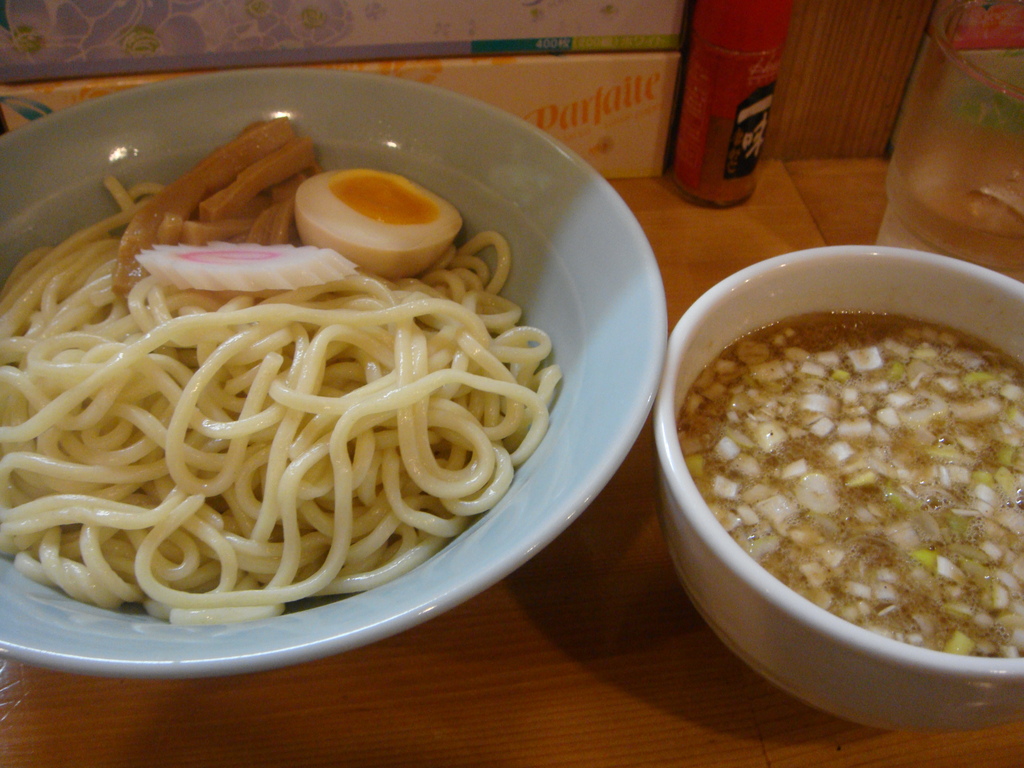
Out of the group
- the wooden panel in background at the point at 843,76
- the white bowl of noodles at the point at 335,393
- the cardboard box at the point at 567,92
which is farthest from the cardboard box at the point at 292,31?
the wooden panel in background at the point at 843,76

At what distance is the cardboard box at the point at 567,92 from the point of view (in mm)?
1209

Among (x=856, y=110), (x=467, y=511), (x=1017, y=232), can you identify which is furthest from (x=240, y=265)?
(x=856, y=110)

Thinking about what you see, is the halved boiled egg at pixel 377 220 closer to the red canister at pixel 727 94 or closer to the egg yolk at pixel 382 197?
the egg yolk at pixel 382 197

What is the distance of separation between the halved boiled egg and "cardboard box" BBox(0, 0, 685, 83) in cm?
29

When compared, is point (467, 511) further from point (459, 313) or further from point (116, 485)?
point (116, 485)

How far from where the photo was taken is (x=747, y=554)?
0.64 m

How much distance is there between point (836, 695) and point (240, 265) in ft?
2.71

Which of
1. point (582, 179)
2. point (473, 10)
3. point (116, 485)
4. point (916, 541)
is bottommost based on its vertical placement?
point (116, 485)

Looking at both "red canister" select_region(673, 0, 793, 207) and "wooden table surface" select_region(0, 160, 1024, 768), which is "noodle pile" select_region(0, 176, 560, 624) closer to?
"wooden table surface" select_region(0, 160, 1024, 768)

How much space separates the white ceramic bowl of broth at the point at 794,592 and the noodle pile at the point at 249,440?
227mm

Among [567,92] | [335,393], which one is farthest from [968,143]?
[335,393]

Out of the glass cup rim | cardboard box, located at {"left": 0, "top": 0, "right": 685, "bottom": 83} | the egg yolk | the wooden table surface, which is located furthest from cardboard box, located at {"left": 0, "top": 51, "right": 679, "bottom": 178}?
the wooden table surface

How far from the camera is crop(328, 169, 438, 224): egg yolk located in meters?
1.08

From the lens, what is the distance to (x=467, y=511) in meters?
0.84
